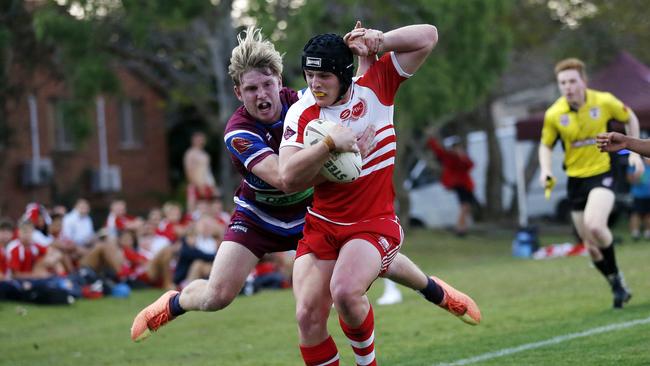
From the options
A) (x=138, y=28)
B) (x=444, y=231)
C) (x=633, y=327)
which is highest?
(x=138, y=28)

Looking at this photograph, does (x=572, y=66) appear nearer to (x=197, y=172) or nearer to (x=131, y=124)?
(x=197, y=172)

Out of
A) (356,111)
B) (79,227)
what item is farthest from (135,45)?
(356,111)

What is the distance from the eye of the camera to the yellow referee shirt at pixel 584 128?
10445 mm

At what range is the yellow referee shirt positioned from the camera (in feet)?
34.3

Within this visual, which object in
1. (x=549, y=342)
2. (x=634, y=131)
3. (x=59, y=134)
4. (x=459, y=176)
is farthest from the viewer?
(x=59, y=134)

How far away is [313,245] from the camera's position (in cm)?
650

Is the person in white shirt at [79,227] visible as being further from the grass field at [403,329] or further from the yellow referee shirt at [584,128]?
the yellow referee shirt at [584,128]

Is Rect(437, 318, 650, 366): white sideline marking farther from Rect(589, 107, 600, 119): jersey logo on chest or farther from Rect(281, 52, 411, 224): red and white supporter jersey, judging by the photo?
Rect(589, 107, 600, 119): jersey logo on chest

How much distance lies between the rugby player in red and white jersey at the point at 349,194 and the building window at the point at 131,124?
28.8 meters

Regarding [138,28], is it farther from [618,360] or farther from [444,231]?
[618,360]

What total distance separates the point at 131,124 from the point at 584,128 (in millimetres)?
26190

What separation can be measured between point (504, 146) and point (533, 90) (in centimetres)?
743

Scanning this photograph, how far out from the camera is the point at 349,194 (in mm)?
6402

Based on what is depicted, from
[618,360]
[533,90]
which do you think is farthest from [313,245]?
[533,90]
